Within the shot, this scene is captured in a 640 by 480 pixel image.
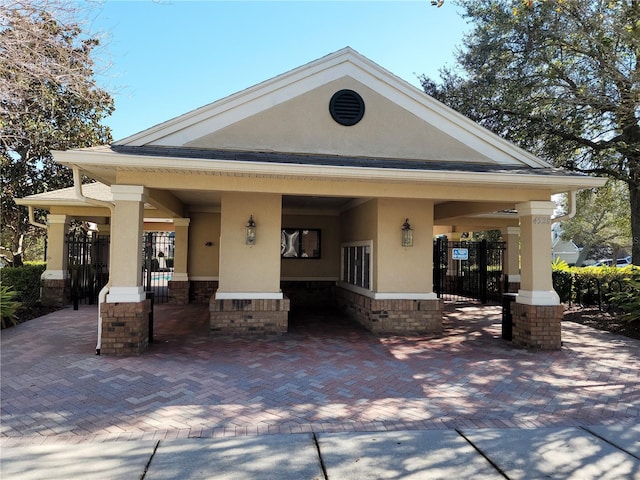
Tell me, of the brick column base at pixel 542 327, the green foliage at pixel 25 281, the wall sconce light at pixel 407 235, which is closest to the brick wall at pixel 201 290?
the green foliage at pixel 25 281

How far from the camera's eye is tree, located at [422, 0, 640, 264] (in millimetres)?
10775

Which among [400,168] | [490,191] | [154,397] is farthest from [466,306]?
[154,397]

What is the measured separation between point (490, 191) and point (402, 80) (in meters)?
2.80

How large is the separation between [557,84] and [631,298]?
639 centimetres

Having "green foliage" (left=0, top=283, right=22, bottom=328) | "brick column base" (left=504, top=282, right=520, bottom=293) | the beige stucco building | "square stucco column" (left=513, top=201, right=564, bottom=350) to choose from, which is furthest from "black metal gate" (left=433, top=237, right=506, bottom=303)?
"green foliage" (left=0, top=283, right=22, bottom=328)

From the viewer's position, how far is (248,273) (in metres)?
8.35

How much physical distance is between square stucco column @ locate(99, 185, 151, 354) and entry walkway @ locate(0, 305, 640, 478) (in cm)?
36

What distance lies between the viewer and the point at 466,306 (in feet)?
43.8

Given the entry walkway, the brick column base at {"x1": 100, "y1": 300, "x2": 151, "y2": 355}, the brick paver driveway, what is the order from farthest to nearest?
the brick column base at {"x1": 100, "y1": 300, "x2": 151, "y2": 355}, the brick paver driveway, the entry walkway

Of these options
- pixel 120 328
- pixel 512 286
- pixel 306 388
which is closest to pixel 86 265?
pixel 120 328

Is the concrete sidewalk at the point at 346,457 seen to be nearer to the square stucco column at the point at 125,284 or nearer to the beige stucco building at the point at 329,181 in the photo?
the square stucco column at the point at 125,284

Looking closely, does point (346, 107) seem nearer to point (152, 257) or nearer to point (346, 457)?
point (346, 457)

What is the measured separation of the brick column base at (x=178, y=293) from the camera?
1276cm

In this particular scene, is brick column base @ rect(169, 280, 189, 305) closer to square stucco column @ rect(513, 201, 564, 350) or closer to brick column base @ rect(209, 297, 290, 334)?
brick column base @ rect(209, 297, 290, 334)
